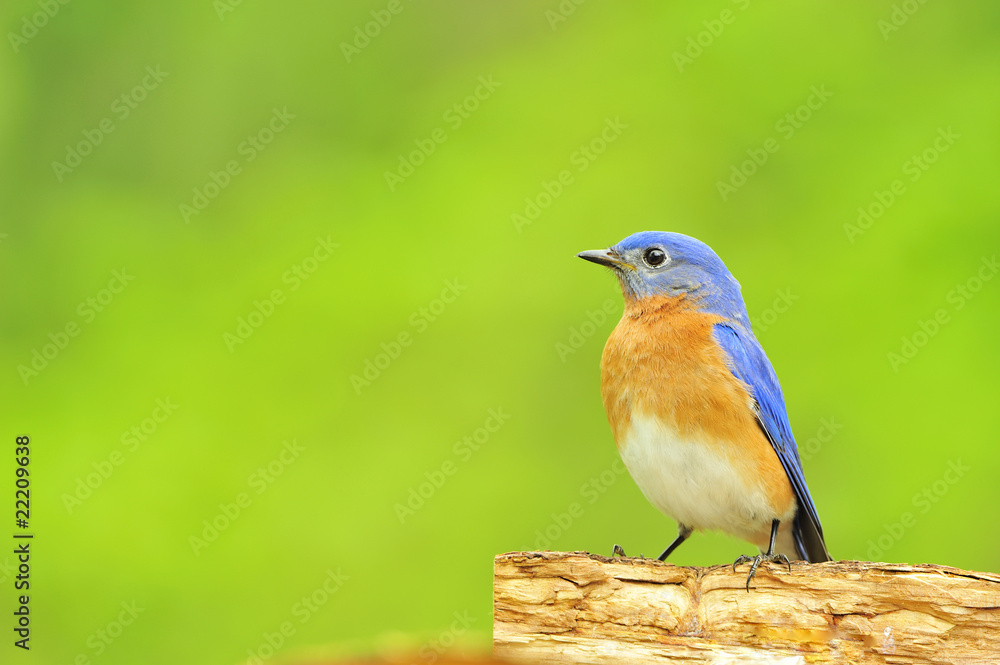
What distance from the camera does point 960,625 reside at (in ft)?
10.5

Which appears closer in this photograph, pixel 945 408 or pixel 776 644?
pixel 776 644

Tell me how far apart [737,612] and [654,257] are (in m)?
1.72

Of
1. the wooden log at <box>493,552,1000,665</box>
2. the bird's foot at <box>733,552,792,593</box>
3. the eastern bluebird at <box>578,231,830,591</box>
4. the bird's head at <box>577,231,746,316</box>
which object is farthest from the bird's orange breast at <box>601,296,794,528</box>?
the wooden log at <box>493,552,1000,665</box>

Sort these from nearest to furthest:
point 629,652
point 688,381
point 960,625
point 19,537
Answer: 1. point 960,625
2. point 629,652
3. point 688,381
4. point 19,537

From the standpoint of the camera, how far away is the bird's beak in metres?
4.58

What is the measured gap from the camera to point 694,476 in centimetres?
407

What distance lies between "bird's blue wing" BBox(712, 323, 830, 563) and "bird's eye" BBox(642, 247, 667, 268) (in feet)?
1.37

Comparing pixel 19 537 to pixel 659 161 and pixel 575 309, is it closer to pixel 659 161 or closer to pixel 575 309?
pixel 575 309

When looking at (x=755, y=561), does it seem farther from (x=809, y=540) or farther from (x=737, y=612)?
(x=809, y=540)

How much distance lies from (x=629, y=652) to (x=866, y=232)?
4125 millimetres

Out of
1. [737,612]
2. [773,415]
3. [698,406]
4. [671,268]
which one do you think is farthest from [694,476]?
[671,268]

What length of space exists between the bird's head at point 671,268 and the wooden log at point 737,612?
1389 mm

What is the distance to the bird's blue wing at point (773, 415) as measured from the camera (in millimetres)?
4262

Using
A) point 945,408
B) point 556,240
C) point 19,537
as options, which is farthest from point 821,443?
point 19,537
